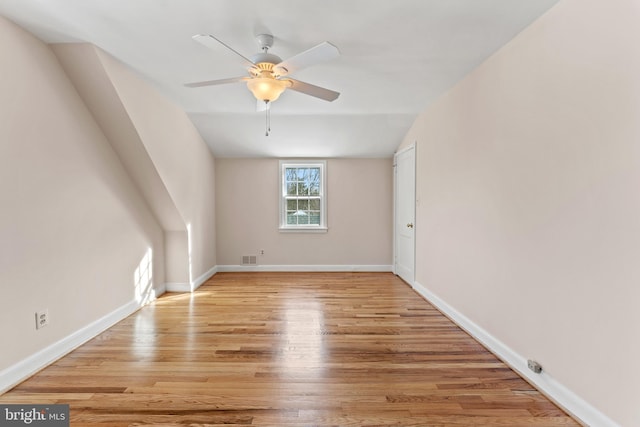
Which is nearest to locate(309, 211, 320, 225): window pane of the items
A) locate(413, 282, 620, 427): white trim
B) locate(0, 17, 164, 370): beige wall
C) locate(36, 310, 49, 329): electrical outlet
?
locate(413, 282, 620, 427): white trim

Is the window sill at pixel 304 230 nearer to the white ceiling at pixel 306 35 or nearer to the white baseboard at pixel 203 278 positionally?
the white baseboard at pixel 203 278

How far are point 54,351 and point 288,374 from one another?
Result: 1.84 m

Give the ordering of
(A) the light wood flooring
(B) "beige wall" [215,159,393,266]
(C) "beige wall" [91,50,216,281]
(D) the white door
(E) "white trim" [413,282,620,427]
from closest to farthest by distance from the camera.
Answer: (E) "white trim" [413,282,620,427]
(A) the light wood flooring
(C) "beige wall" [91,50,216,281]
(D) the white door
(B) "beige wall" [215,159,393,266]

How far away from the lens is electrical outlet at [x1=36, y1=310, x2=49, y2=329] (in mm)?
2256

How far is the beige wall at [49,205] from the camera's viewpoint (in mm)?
2055

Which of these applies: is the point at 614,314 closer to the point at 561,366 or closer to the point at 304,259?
the point at 561,366

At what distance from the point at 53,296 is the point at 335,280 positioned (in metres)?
3.49

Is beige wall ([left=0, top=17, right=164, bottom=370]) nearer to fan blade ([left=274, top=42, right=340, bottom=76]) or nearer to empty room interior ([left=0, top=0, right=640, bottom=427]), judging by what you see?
empty room interior ([left=0, top=0, right=640, bottom=427])

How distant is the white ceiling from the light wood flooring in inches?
89.0

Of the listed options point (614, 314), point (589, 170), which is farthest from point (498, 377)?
point (589, 170)

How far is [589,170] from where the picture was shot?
168 cm
